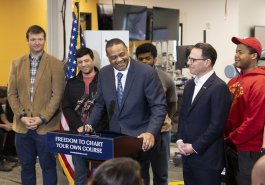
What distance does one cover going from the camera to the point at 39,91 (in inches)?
148

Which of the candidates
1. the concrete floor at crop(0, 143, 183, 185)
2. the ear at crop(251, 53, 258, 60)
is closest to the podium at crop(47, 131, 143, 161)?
the ear at crop(251, 53, 258, 60)

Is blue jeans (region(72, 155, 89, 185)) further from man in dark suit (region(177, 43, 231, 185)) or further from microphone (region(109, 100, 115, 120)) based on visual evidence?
man in dark suit (region(177, 43, 231, 185))

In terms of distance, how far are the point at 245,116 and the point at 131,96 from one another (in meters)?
0.87

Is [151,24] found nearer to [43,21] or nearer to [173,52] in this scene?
[173,52]

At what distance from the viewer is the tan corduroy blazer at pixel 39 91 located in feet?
12.3

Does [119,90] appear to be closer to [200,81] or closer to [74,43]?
[200,81]

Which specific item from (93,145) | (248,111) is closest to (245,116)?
(248,111)

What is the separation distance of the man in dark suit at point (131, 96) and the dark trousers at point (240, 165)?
0.66m

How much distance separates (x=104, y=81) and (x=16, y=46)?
4653 millimetres

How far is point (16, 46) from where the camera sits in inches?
289

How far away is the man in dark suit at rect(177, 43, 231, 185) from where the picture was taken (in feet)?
9.49

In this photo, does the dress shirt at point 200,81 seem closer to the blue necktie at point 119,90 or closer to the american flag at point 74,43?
the blue necktie at point 119,90

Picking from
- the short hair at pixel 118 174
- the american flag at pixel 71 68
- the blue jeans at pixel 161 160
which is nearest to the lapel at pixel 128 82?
the blue jeans at pixel 161 160

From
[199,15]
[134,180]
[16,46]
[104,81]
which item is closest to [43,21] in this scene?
[16,46]
